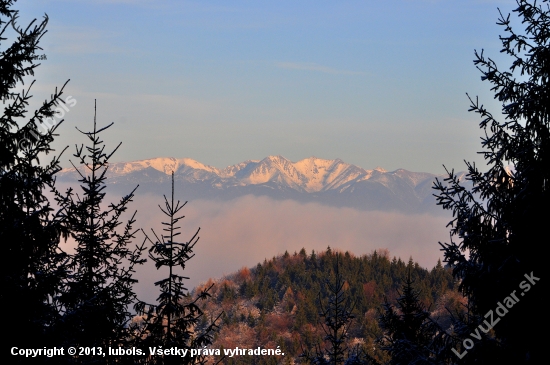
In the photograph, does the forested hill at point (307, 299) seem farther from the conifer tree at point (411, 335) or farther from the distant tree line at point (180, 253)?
the distant tree line at point (180, 253)

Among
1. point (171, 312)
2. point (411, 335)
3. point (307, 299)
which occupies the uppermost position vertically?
point (307, 299)

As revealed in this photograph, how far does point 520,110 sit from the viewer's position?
10633 millimetres

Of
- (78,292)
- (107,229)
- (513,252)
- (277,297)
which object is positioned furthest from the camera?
(277,297)

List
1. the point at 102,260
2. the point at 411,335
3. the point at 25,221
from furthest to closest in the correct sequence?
1. the point at 411,335
2. the point at 102,260
3. the point at 25,221

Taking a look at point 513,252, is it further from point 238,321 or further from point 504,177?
point 238,321

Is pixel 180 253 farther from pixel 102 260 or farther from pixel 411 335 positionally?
pixel 411 335

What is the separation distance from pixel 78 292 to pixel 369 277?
17063cm

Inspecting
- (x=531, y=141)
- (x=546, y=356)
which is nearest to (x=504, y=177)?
(x=531, y=141)

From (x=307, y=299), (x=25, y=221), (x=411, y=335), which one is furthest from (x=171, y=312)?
(x=307, y=299)

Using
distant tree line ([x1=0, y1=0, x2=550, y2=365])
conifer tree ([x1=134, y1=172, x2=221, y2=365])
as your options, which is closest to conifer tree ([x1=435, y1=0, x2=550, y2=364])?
distant tree line ([x1=0, y1=0, x2=550, y2=365])

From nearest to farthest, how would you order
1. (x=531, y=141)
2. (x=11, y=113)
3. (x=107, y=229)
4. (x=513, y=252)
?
(x=11, y=113) → (x=513, y=252) → (x=531, y=141) → (x=107, y=229)

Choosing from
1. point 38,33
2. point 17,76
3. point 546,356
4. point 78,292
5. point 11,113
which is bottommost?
point 546,356

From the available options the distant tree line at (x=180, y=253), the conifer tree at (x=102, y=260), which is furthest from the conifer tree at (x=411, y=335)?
the conifer tree at (x=102, y=260)

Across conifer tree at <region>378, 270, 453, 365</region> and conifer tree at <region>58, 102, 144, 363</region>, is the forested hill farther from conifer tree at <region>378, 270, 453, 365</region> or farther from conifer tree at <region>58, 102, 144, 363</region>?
conifer tree at <region>58, 102, 144, 363</region>
